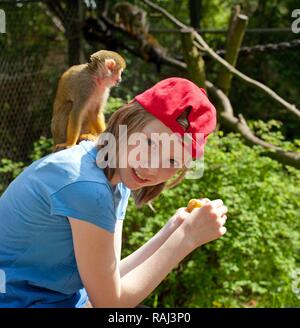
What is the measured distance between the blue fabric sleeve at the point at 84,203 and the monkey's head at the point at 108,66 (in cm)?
155

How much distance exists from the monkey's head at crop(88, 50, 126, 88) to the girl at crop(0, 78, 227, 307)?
1.45 meters

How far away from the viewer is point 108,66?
10.1 feet

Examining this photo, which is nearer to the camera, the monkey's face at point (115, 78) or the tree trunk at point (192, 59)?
the monkey's face at point (115, 78)

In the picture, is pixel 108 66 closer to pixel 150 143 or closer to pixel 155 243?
pixel 155 243

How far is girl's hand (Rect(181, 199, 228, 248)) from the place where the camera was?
1.57 metres

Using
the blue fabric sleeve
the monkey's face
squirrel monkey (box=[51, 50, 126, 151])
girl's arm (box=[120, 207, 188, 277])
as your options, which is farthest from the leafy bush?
the blue fabric sleeve

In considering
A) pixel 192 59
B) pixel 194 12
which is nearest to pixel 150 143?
pixel 192 59

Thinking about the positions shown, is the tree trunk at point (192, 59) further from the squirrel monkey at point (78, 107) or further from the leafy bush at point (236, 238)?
the leafy bush at point (236, 238)

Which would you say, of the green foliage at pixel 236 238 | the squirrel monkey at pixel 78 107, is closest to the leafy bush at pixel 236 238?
the green foliage at pixel 236 238

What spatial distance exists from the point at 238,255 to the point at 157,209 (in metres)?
0.51

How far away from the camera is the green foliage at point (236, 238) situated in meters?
3.26

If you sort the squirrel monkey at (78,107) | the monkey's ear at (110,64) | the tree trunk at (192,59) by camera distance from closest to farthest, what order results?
the monkey's ear at (110,64)
the squirrel monkey at (78,107)
the tree trunk at (192,59)

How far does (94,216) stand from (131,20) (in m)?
4.52

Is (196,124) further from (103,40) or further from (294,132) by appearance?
(294,132)
